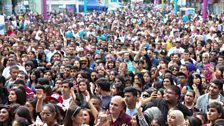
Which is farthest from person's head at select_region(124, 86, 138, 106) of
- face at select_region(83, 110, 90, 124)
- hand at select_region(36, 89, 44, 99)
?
hand at select_region(36, 89, 44, 99)

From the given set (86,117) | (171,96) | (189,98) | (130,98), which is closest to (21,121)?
(86,117)

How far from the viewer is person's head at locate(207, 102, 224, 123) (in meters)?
6.75

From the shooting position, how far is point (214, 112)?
6762mm

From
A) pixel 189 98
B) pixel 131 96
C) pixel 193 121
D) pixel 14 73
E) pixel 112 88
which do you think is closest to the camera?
pixel 193 121

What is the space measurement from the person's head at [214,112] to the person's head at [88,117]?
150 cm

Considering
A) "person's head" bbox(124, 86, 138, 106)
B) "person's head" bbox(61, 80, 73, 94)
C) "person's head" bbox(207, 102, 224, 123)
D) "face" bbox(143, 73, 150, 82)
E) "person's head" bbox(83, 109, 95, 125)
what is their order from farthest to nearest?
"face" bbox(143, 73, 150, 82), "person's head" bbox(61, 80, 73, 94), "person's head" bbox(124, 86, 138, 106), "person's head" bbox(207, 102, 224, 123), "person's head" bbox(83, 109, 95, 125)

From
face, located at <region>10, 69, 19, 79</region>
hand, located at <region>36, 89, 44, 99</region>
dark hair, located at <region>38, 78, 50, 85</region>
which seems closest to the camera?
hand, located at <region>36, 89, 44, 99</region>

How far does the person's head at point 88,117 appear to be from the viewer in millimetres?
6621

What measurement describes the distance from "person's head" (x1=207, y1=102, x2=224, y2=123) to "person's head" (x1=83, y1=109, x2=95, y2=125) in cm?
150

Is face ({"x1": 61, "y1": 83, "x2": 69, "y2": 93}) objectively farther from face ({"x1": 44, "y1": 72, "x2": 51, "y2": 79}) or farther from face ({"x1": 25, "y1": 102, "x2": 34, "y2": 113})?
face ({"x1": 44, "y1": 72, "x2": 51, "y2": 79})

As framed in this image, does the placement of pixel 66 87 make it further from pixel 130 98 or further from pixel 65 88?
pixel 130 98

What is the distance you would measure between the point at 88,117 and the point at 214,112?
1.61 m

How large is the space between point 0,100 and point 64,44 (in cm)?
880

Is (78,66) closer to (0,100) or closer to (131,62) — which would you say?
(131,62)
